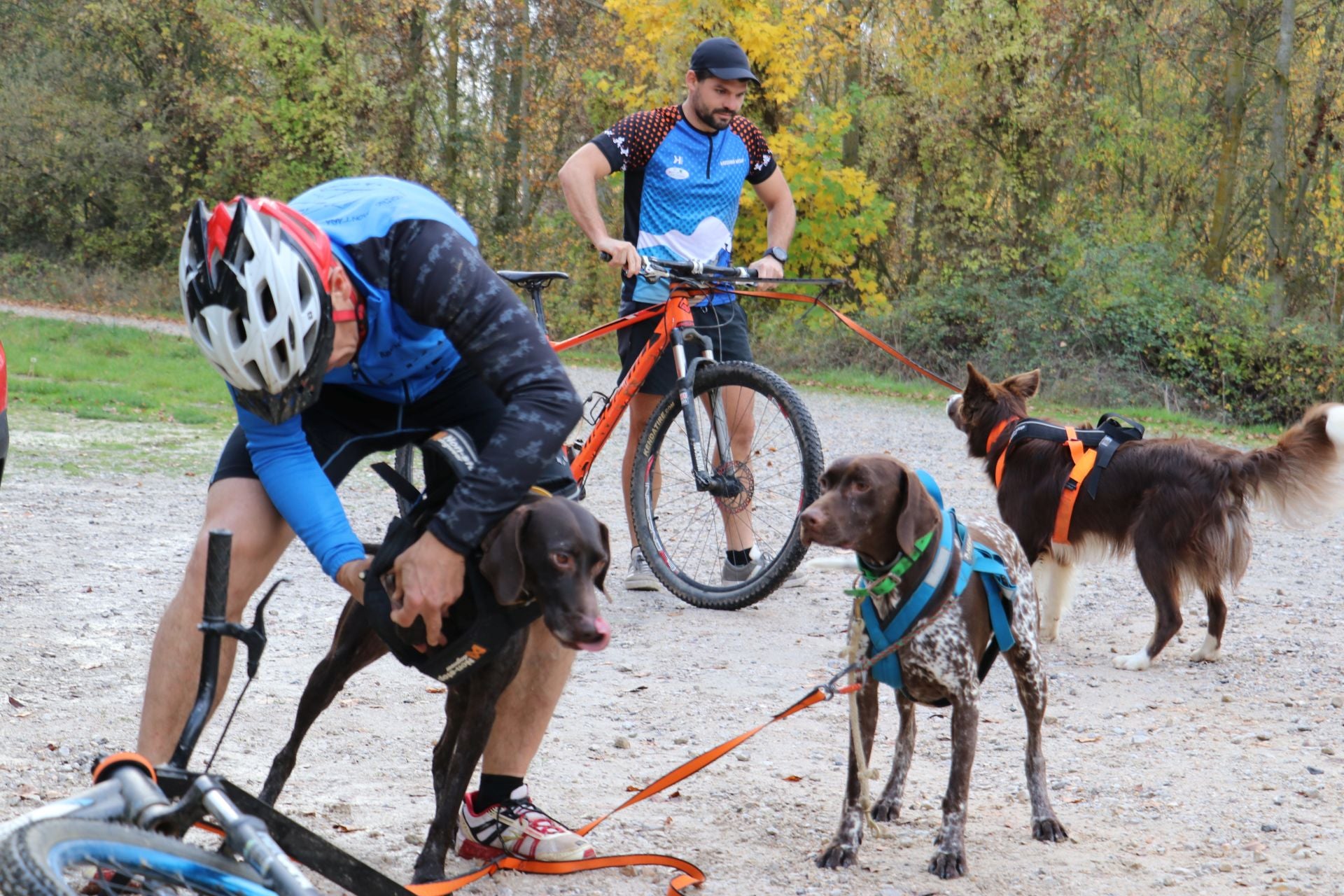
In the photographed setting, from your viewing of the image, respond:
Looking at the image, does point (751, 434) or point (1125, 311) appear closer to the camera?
point (751, 434)

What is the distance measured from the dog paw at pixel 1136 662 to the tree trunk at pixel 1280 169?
1407 cm

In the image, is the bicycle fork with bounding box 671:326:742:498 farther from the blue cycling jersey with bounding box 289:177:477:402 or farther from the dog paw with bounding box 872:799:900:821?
the blue cycling jersey with bounding box 289:177:477:402

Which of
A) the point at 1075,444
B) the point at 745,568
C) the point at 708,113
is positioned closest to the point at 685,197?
the point at 708,113

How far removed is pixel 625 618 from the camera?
573 centimetres

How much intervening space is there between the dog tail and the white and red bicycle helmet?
4032 mm

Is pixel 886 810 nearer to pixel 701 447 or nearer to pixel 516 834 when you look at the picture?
pixel 516 834

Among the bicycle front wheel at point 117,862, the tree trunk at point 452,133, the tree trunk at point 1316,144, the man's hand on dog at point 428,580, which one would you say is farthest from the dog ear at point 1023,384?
the tree trunk at point 452,133

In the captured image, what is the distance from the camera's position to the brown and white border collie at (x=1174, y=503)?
5195mm

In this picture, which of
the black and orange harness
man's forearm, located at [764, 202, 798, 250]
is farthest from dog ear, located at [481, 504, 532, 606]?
man's forearm, located at [764, 202, 798, 250]

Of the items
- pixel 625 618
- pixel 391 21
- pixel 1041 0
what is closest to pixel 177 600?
pixel 625 618

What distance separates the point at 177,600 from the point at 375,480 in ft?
21.2

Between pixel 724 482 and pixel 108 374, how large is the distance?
10990 millimetres

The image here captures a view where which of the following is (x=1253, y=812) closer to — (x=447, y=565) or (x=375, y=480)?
(x=447, y=565)

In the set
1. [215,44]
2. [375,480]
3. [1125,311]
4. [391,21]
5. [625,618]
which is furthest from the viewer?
[215,44]
